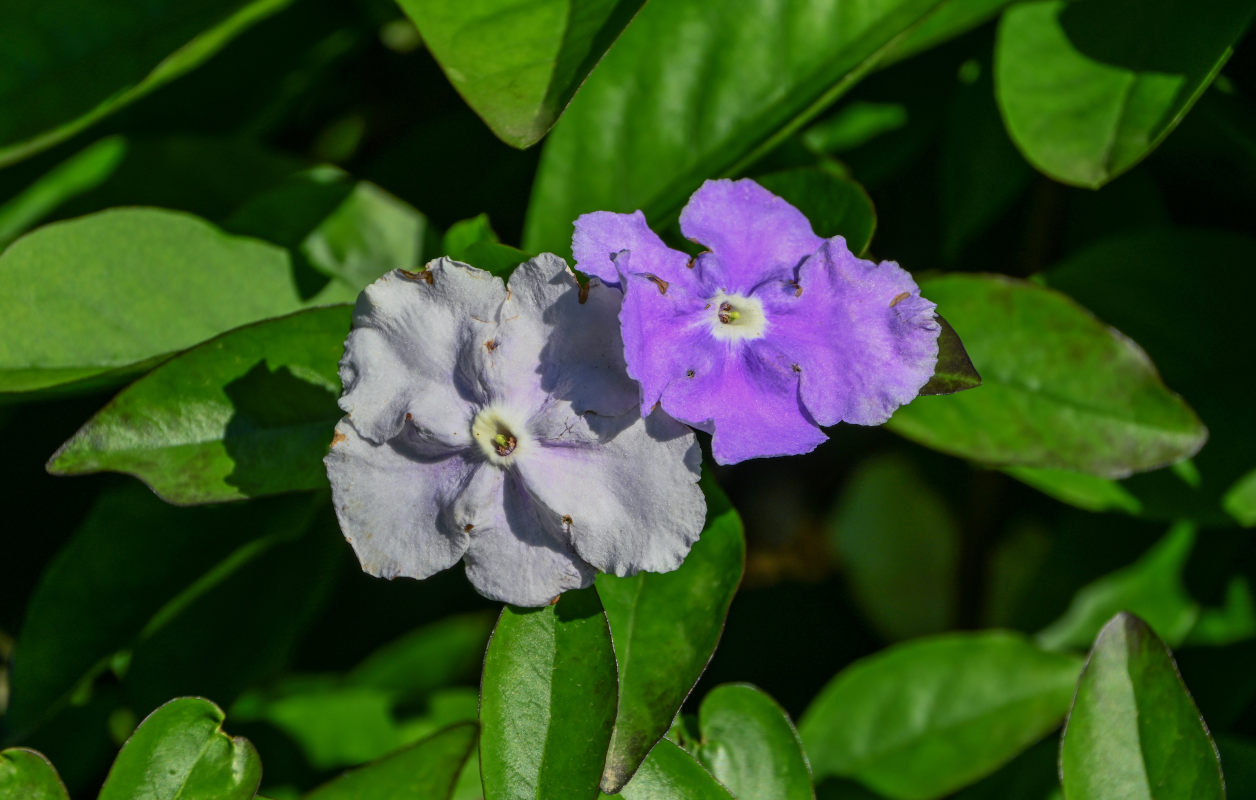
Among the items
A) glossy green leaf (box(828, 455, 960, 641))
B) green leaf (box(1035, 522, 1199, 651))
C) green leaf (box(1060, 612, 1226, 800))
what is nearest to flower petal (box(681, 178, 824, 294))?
green leaf (box(1060, 612, 1226, 800))

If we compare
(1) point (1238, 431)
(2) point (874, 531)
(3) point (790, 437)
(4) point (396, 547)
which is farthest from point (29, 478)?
(1) point (1238, 431)

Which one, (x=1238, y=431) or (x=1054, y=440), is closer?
(x=1054, y=440)

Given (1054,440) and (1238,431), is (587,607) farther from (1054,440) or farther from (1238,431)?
(1238,431)

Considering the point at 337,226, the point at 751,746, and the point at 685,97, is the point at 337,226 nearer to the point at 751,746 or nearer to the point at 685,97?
the point at 685,97

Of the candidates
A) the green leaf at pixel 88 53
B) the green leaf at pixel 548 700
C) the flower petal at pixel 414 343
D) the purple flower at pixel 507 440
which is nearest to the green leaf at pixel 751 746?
the green leaf at pixel 548 700

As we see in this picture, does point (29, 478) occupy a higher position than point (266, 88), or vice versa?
point (266, 88)

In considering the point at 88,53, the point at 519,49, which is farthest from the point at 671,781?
the point at 88,53

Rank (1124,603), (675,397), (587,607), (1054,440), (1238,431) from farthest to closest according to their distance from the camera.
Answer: (1124,603), (1238,431), (1054,440), (587,607), (675,397)
